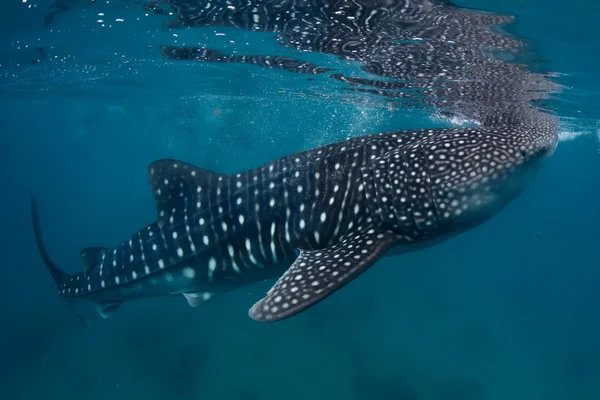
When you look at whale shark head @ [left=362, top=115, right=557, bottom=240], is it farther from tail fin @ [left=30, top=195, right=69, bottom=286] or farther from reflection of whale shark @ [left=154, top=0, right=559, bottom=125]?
tail fin @ [left=30, top=195, right=69, bottom=286]

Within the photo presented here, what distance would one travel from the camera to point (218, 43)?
11422mm

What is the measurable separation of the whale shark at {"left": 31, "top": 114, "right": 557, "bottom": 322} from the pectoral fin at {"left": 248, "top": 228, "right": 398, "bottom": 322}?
0.01m

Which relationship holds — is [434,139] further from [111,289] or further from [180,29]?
[180,29]

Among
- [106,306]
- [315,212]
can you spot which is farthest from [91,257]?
[315,212]

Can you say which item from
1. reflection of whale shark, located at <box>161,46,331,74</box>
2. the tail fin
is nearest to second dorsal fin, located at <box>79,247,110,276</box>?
the tail fin

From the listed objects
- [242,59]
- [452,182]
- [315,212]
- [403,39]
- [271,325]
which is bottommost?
[271,325]

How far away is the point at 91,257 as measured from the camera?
7.03 meters

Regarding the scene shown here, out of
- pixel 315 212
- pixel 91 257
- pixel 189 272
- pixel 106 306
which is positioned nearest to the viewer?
pixel 315 212

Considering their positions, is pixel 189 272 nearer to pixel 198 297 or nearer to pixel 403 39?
pixel 198 297

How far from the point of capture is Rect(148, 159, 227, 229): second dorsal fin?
6043 mm

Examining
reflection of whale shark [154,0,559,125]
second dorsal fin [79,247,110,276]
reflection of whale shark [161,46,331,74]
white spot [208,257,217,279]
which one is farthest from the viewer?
reflection of whale shark [161,46,331,74]

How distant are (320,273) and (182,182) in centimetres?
272

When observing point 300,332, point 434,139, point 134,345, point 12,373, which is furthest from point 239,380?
point 434,139

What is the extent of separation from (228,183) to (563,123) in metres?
18.7
